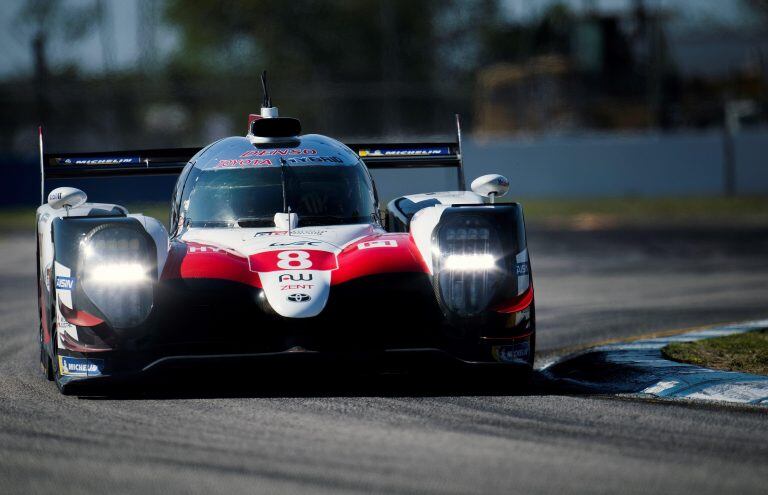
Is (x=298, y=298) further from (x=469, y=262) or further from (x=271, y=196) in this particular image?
(x=271, y=196)

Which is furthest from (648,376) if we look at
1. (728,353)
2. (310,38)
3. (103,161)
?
(310,38)

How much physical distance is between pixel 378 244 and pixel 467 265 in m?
→ 0.57

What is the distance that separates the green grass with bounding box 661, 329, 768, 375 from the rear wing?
1.93 m

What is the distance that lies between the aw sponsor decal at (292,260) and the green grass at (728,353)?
8.22ft

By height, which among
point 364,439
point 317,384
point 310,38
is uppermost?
point 310,38

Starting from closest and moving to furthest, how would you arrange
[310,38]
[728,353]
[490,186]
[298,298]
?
[298,298] → [490,186] → [728,353] → [310,38]

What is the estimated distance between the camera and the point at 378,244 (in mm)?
7801

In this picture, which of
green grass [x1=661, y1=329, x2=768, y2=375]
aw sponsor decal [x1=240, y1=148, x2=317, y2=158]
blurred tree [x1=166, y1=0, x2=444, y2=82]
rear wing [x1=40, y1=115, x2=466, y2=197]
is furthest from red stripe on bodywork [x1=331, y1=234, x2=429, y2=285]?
blurred tree [x1=166, y1=0, x2=444, y2=82]

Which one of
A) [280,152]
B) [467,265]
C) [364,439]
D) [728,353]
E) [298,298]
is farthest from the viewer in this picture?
[280,152]

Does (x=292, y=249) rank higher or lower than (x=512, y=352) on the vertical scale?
higher

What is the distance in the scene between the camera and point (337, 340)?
288 inches

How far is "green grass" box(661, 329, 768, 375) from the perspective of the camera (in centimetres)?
855

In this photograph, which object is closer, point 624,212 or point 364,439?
point 364,439

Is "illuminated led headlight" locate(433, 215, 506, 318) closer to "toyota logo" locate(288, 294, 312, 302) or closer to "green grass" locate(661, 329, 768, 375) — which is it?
"toyota logo" locate(288, 294, 312, 302)
